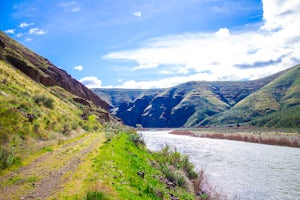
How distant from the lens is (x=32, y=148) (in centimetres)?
2362

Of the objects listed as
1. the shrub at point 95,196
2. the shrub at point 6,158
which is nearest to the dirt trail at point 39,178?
the shrub at point 6,158

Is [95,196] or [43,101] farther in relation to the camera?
[43,101]

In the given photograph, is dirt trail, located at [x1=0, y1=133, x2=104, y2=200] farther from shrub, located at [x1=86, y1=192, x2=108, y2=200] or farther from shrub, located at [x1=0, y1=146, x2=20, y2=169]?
shrub, located at [x1=86, y1=192, x2=108, y2=200]

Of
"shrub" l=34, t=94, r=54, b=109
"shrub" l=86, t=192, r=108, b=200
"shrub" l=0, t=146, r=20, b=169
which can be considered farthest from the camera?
"shrub" l=34, t=94, r=54, b=109

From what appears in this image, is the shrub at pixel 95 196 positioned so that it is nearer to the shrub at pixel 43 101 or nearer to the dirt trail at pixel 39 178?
the dirt trail at pixel 39 178

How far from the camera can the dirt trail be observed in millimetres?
12487

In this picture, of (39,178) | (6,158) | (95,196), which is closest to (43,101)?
(6,158)

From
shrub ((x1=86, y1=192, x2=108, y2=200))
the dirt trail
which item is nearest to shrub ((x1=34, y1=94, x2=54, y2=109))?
the dirt trail

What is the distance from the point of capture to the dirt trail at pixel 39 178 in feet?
41.0

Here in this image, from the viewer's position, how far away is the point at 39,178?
15.1 meters

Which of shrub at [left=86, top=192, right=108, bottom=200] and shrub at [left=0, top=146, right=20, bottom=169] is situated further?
shrub at [left=0, top=146, right=20, bottom=169]

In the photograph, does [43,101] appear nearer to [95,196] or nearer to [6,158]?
[6,158]

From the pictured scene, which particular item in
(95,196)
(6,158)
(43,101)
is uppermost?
(43,101)

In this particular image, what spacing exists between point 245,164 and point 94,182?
39.8m
